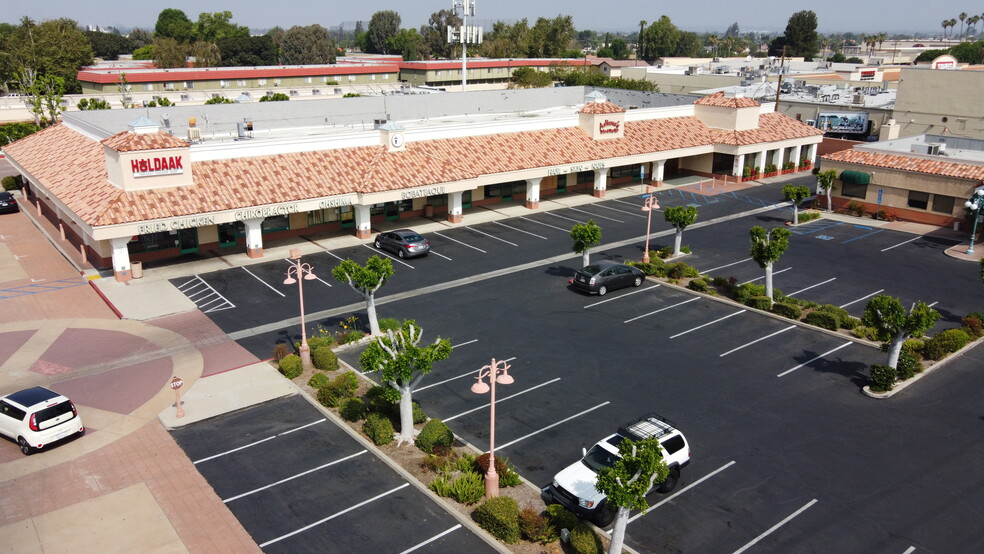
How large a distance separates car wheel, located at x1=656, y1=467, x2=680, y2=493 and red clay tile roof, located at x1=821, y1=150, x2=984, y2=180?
3952 centimetres

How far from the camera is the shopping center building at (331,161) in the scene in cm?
4128

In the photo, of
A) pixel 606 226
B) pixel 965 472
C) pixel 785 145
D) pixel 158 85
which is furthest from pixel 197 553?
pixel 158 85

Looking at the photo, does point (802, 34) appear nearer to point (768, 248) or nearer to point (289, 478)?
point (768, 248)

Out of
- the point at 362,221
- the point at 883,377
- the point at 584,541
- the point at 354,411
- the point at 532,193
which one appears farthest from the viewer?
the point at 532,193

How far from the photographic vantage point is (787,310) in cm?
3512

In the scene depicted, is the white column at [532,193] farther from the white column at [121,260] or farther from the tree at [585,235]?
the white column at [121,260]

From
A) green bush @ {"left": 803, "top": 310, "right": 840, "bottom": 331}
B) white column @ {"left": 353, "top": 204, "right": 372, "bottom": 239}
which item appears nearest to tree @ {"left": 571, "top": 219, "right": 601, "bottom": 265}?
green bush @ {"left": 803, "top": 310, "right": 840, "bottom": 331}

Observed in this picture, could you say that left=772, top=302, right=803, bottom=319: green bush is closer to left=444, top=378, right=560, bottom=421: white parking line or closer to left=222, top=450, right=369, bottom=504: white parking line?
left=444, top=378, right=560, bottom=421: white parking line

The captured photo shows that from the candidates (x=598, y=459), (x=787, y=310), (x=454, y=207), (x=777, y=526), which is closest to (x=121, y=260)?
(x=454, y=207)

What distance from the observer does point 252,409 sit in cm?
2745

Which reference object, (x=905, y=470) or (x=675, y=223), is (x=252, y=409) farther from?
(x=675, y=223)

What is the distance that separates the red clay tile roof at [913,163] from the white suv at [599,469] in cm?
3882

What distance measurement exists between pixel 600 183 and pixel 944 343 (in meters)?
31.4

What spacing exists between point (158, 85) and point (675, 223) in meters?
84.6
